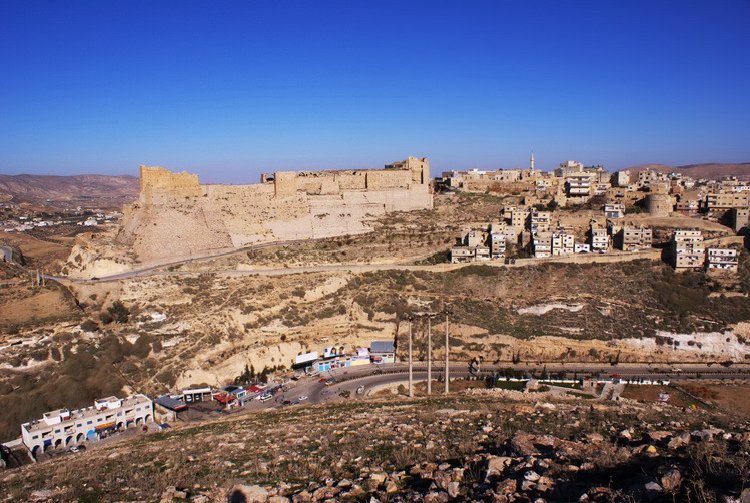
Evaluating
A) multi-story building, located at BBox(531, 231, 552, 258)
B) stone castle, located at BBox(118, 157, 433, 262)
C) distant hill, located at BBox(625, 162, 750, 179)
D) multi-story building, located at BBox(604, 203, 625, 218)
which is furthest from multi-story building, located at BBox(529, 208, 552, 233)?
distant hill, located at BBox(625, 162, 750, 179)

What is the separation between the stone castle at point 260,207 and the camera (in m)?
34.5

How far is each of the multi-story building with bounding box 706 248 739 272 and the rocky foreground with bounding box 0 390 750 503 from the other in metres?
27.5

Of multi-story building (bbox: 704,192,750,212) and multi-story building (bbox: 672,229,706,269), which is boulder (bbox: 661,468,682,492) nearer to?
multi-story building (bbox: 672,229,706,269)

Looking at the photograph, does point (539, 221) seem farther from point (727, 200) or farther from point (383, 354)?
point (383, 354)

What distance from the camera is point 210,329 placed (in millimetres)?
27984

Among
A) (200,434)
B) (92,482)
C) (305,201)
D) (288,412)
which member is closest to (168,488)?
(92,482)

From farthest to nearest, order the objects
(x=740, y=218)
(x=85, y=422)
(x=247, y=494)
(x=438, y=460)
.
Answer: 1. (x=740, y=218)
2. (x=85, y=422)
3. (x=438, y=460)
4. (x=247, y=494)

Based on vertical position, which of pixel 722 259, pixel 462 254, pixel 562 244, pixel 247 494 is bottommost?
pixel 722 259

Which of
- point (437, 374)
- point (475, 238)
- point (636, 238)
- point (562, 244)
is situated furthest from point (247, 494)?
point (636, 238)

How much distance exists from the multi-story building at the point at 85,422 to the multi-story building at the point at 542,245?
87.9 feet

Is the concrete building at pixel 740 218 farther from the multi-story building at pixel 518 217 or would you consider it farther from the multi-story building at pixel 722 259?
the multi-story building at pixel 518 217

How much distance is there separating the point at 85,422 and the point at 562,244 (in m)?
31.1

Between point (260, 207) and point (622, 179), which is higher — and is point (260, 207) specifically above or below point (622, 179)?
below

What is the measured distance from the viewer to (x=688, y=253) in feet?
118
